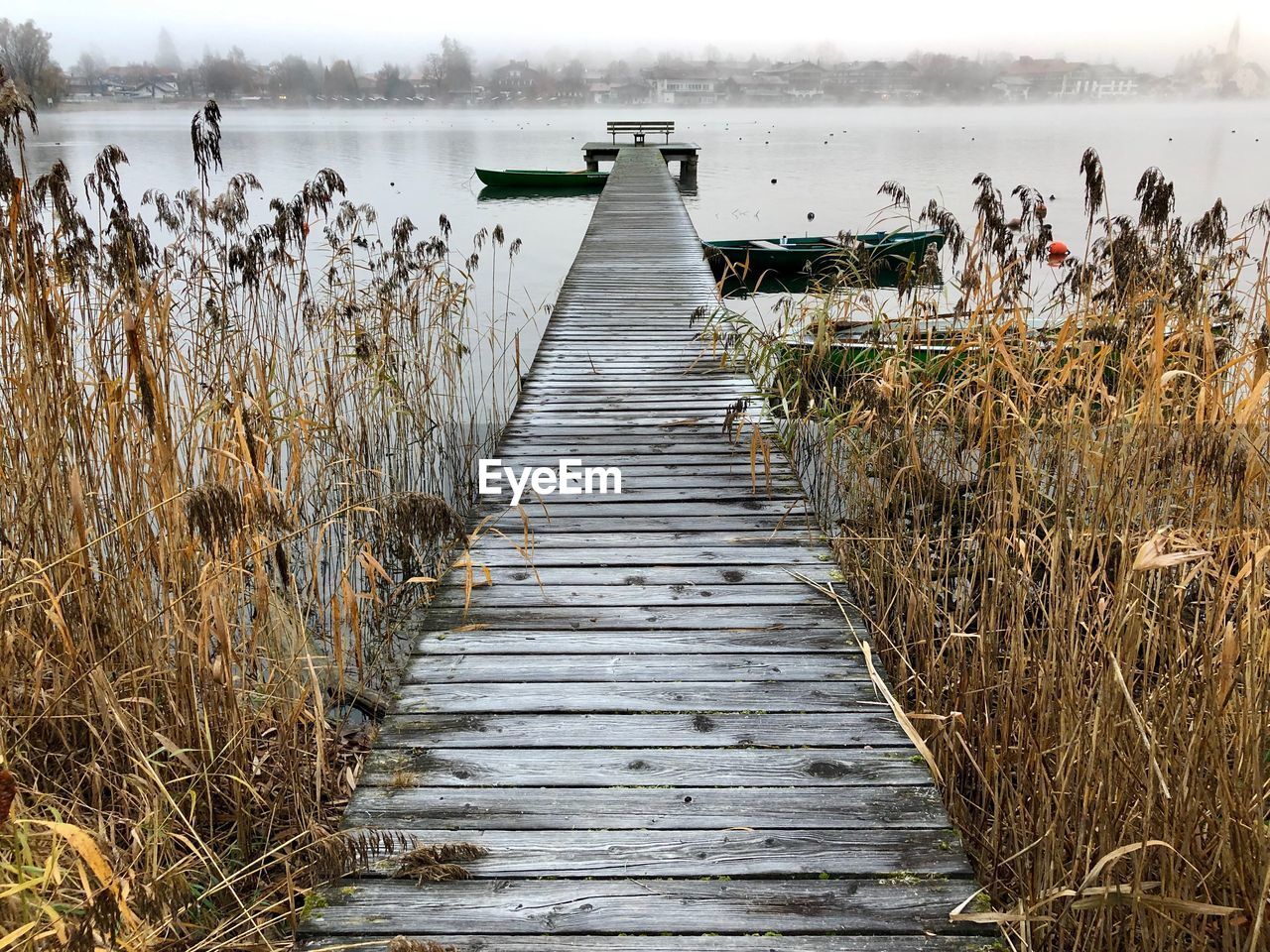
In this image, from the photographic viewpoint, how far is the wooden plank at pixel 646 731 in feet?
6.49

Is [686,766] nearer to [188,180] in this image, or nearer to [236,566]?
[236,566]

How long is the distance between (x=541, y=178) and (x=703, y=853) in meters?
17.5

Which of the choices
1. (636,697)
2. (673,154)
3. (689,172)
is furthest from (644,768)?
(689,172)

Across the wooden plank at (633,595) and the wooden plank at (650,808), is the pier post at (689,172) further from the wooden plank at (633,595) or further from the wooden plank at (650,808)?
the wooden plank at (650,808)

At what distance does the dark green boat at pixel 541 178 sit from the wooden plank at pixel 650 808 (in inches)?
666

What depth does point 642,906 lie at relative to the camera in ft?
→ 5.08

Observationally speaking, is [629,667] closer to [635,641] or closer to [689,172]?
[635,641]

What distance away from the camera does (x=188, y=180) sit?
17.5 metres

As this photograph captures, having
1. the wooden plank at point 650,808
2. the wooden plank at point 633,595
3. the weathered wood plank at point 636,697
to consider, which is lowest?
the wooden plank at point 650,808

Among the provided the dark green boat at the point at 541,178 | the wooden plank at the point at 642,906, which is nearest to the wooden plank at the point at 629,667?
the wooden plank at the point at 642,906

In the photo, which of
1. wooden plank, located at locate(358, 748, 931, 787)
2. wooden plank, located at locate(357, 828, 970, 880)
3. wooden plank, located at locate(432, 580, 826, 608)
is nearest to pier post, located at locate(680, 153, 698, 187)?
wooden plank, located at locate(432, 580, 826, 608)

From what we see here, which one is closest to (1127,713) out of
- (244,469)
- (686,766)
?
(686,766)

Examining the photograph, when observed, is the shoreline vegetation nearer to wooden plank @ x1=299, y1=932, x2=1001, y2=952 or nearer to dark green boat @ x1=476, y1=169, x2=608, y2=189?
wooden plank @ x1=299, y1=932, x2=1001, y2=952

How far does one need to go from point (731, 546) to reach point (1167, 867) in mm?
1615
